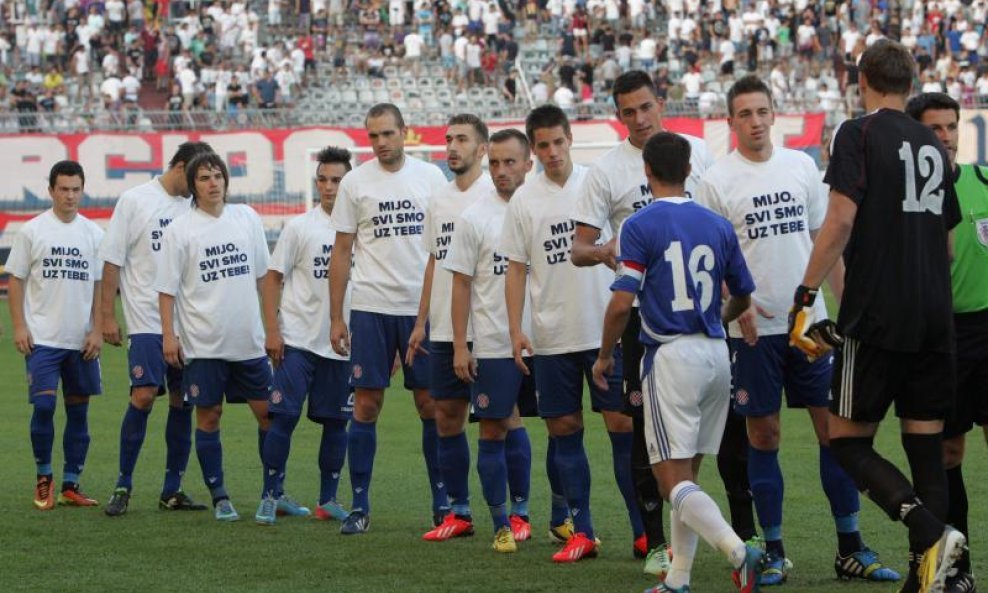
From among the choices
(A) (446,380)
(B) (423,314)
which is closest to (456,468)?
(A) (446,380)

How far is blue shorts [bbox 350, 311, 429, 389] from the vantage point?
30.4ft

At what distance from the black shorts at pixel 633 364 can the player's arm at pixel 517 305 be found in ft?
2.30

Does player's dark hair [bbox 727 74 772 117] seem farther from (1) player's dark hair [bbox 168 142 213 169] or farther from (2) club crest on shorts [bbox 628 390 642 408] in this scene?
(1) player's dark hair [bbox 168 142 213 169]

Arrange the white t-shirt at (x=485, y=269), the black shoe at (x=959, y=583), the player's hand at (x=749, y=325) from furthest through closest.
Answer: the white t-shirt at (x=485, y=269) → the player's hand at (x=749, y=325) → the black shoe at (x=959, y=583)

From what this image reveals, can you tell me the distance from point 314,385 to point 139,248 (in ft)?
5.14

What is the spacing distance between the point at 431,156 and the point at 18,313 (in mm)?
17470

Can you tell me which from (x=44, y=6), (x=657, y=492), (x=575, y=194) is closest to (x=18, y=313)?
(x=575, y=194)

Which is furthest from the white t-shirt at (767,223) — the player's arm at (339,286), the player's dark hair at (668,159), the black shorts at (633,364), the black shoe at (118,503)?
the black shoe at (118,503)

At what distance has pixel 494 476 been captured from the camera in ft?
27.9

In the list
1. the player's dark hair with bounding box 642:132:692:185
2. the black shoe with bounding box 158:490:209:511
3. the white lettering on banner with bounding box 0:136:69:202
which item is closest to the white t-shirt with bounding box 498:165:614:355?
the player's dark hair with bounding box 642:132:692:185

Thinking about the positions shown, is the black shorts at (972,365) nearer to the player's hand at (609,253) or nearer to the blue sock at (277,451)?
the player's hand at (609,253)

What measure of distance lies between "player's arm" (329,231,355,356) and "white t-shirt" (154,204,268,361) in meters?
0.73

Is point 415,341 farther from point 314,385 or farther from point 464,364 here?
point 314,385

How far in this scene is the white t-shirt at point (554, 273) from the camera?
8.08 m
